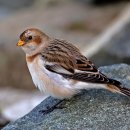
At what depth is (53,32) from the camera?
1703cm

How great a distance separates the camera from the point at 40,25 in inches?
706

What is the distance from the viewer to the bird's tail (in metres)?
8.12

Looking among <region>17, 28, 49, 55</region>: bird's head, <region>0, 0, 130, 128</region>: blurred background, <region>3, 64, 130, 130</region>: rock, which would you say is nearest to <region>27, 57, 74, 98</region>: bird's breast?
<region>3, 64, 130, 130</region>: rock

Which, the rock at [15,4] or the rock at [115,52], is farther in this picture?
the rock at [15,4]

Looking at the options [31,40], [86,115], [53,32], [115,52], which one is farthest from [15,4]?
[86,115]

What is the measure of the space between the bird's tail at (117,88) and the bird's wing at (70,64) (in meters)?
0.08

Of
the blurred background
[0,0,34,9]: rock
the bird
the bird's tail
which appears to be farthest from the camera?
[0,0,34,9]: rock

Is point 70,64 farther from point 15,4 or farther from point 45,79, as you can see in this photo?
point 15,4

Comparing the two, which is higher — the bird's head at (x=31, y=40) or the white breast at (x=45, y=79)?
the bird's head at (x=31, y=40)

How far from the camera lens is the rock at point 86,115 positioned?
7652 mm

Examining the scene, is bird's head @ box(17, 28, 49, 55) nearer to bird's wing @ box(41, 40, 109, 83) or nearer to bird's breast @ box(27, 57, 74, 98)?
bird's wing @ box(41, 40, 109, 83)

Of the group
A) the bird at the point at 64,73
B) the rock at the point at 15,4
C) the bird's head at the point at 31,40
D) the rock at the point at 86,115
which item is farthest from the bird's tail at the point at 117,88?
the rock at the point at 15,4

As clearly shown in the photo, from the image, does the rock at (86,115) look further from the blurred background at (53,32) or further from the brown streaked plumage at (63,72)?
the blurred background at (53,32)

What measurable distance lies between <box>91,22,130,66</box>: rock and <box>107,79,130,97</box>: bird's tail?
12.5 ft
